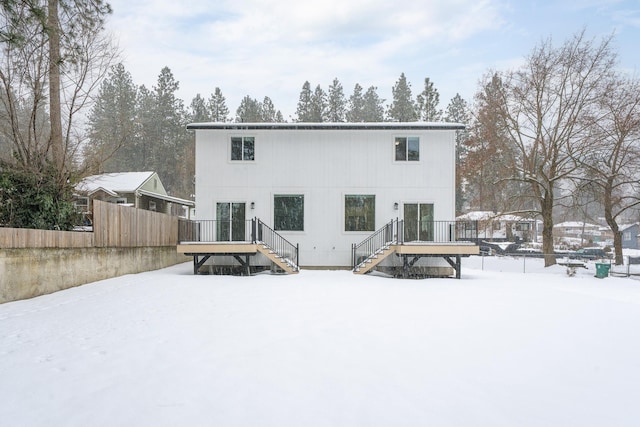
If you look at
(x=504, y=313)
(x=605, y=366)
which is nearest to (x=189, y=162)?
(x=504, y=313)

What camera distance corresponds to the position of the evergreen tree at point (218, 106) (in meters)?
36.3

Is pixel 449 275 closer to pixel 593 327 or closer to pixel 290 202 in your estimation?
pixel 290 202

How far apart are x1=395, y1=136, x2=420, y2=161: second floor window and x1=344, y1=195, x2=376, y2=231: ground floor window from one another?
1.76m

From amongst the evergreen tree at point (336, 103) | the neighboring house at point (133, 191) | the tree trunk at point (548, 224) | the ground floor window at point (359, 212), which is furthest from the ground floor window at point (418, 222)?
the evergreen tree at point (336, 103)

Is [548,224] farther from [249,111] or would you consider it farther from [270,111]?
[270,111]

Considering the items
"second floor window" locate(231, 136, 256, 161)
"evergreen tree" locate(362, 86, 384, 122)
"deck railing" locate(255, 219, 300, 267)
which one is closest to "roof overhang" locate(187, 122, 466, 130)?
"second floor window" locate(231, 136, 256, 161)

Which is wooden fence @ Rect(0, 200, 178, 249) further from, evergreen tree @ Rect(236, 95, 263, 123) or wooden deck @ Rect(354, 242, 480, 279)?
evergreen tree @ Rect(236, 95, 263, 123)

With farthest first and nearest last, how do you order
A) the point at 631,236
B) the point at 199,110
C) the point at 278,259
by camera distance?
the point at 631,236, the point at 199,110, the point at 278,259

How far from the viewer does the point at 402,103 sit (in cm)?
3397

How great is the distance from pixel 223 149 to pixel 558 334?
1106 centimetres

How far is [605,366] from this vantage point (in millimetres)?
4133

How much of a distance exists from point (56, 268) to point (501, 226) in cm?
2155

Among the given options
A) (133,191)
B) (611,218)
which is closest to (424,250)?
(611,218)

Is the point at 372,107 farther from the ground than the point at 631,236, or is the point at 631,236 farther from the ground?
the point at 372,107
